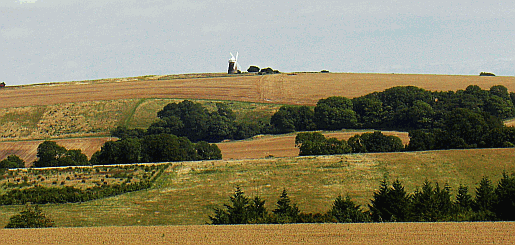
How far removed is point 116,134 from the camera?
10506 cm

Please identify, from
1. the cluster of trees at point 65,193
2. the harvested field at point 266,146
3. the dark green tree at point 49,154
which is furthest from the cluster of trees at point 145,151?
the cluster of trees at point 65,193

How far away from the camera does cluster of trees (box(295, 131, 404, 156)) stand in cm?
8300

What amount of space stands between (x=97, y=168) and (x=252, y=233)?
40.0m

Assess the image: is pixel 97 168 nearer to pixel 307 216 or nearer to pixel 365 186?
pixel 365 186

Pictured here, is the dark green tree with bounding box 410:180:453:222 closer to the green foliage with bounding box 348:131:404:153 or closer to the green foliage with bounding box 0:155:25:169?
the green foliage with bounding box 348:131:404:153

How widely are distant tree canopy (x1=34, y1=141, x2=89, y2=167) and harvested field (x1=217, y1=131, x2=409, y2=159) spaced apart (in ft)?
62.7

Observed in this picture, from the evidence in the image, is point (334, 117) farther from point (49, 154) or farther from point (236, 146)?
point (49, 154)

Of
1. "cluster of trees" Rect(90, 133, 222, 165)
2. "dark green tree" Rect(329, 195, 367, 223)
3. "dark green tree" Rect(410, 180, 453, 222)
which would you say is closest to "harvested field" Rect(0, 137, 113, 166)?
"cluster of trees" Rect(90, 133, 222, 165)

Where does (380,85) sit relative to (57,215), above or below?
above

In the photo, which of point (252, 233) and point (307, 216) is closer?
point (252, 233)

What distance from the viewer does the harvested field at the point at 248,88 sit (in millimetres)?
124188

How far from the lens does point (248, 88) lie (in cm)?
13088

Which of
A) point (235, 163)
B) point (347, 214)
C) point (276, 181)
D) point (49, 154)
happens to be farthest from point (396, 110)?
point (347, 214)

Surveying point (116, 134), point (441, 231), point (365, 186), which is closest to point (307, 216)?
point (441, 231)
